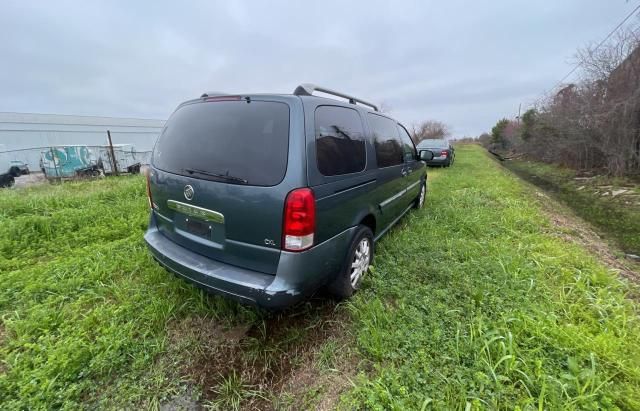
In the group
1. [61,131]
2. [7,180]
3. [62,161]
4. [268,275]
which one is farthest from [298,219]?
[61,131]

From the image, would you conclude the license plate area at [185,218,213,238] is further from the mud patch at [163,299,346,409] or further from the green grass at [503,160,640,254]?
the green grass at [503,160,640,254]

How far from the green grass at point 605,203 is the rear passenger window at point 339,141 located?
4.58 m

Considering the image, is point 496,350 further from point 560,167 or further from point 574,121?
point 560,167

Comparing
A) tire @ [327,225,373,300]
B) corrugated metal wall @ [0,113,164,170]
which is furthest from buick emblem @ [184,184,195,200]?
corrugated metal wall @ [0,113,164,170]

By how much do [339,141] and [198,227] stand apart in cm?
134

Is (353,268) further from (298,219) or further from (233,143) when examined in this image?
(233,143)

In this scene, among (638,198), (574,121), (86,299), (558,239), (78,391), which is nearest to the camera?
(78,391)

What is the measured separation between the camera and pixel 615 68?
333 inches

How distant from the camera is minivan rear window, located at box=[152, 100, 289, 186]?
180 centimetres

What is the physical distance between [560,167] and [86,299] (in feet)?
58.6

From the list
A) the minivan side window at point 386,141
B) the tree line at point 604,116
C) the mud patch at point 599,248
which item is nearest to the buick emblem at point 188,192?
the minivan side window at point 386,141

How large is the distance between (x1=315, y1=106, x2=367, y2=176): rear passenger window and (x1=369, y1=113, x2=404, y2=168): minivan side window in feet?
1.18

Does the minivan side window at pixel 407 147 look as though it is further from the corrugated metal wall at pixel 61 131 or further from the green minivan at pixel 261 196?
the corrugated metal wall at pixel 61 131

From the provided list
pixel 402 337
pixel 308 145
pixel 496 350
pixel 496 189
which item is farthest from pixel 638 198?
pixel 308 145
